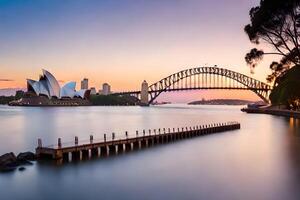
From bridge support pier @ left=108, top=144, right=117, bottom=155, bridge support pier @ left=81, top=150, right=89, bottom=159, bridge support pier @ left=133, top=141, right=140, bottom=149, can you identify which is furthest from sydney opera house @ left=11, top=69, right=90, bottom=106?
bridge support pier @ left=81, top=150, right=89, bottom=159

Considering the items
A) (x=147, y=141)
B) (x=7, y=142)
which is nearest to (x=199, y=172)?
(x=147, y=141)

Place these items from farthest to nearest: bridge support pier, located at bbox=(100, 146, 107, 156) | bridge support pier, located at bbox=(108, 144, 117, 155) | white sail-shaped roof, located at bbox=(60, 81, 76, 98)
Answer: white sail-shaped roof, located at bbox=(60, 81, 76, 98), bridge support pier, located at bbox=(108, 144, 117, 155), bridge support pier, located at bbox=(100, 146, 107, 156)

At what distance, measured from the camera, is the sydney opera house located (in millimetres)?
160250

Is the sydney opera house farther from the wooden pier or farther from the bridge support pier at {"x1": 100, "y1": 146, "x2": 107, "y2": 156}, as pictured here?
the bridge support pier at {"x1": 100, "y1": 146, "x2": 107, "y2": 156}

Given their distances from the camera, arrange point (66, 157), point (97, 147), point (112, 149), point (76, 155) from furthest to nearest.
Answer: point (112, 149), point (97, 147), point (76, 155), point (66, 157)

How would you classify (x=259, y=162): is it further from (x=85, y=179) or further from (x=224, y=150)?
(x=85, y=179)

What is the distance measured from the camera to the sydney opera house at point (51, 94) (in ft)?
526

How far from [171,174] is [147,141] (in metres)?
11.8

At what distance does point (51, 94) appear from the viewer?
548 ft

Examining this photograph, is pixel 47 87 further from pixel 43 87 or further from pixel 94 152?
pixel 94 152

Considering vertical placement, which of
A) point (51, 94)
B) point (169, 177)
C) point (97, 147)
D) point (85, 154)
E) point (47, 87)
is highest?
point (47, 87)

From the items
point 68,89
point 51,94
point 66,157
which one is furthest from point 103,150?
point 68,89

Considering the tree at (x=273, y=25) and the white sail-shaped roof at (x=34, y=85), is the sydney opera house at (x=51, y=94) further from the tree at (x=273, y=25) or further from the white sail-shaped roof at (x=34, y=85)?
the tree at (x=273, y=25)

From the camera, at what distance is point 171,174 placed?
21.1 metres
